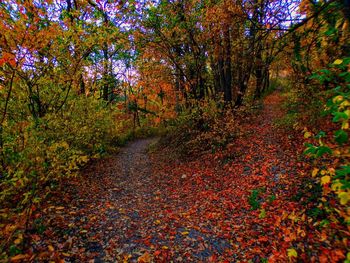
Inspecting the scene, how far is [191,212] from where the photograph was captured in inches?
241

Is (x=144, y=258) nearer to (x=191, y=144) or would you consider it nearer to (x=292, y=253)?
(x=292, y=253)

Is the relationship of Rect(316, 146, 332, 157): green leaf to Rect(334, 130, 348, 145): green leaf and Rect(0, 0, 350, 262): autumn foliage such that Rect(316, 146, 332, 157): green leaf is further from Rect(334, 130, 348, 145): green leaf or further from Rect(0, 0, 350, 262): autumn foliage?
Rect(334, 130, 348, 145): green leaf

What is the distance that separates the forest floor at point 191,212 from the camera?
4.29 m

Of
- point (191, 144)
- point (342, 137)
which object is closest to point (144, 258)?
point (342, 137)

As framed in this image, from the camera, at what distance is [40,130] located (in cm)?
657

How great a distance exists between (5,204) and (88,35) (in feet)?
18.5

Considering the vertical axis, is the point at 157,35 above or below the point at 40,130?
above

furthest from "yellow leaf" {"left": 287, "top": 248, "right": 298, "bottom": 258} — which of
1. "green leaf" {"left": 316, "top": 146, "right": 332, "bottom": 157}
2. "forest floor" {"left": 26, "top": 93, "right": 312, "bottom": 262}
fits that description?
"green leaf" {"left": 316, "top": 146, "right": 332, "bottom": 157}

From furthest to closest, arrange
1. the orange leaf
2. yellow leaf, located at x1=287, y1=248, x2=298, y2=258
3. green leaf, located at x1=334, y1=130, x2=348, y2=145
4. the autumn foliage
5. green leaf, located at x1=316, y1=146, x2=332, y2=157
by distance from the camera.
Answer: the orange leaf → the autumn foliage → yellow leaf, located at x1=287, y1=248, x2=298, y2=258 → green leaf, located at x1=316, y1=146, x2=332, y2=157 → green leaf, located at x1=334, y1=130, x2=348, y2=145

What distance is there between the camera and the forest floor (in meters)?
4.29

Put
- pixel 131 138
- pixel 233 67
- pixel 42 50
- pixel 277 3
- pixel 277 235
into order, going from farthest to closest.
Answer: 1. pixel 131 138
2. pixel 233 67
3. pixel 277 3
4. pixel 42 50
5. pixel 277 235

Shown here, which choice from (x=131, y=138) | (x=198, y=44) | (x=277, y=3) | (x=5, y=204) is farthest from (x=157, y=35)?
(x=131, y=138)

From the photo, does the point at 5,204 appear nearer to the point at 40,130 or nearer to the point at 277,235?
the point at 40,130

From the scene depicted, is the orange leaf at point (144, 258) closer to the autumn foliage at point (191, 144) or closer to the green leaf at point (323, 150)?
the autumn foliage at point (191, 144)
